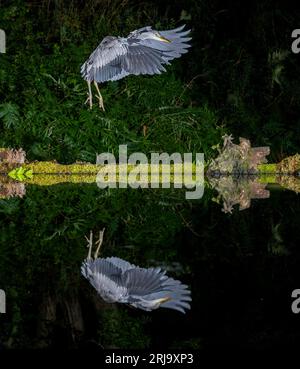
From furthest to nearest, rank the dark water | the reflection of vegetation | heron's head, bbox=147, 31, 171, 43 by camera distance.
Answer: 1. heron's head, bbox=147, 31, 171, 43
2. the reflection of vegetation
3. the dark water

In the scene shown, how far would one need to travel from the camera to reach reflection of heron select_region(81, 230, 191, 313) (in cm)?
321

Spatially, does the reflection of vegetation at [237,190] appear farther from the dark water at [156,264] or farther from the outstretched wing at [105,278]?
the outstretched wing at [105,278]

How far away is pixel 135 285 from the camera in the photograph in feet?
11.7

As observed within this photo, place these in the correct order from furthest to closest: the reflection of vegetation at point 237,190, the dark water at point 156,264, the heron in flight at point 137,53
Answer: the heron in flight at point 137,53, the reflection of vegetation at point 237,190, the dark water at point 156,264

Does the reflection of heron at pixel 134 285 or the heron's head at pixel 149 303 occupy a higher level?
the reflection of heron at pixel 134 285

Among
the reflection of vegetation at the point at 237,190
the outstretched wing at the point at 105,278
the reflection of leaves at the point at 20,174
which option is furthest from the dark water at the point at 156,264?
the reflection of leaves at the point at 20,174

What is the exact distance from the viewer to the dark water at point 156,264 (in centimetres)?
279

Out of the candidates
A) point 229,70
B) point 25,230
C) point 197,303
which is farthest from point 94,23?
point 197,303

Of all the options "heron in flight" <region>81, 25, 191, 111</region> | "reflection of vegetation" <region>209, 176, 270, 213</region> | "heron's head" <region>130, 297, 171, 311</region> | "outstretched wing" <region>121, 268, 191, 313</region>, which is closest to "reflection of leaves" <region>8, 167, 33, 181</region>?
"heron in flight" <region>81, 25, 191, 111</region>

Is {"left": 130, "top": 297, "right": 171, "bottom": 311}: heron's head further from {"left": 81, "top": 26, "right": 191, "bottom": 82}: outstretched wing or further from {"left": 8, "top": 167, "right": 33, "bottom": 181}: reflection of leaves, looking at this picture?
{"left": 8, "top": 167, "right": 33, "bottom": 181}: reflection of leaves

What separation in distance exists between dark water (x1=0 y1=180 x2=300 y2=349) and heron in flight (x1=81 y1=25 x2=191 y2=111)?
2.09 meters

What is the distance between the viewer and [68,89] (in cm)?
1166
